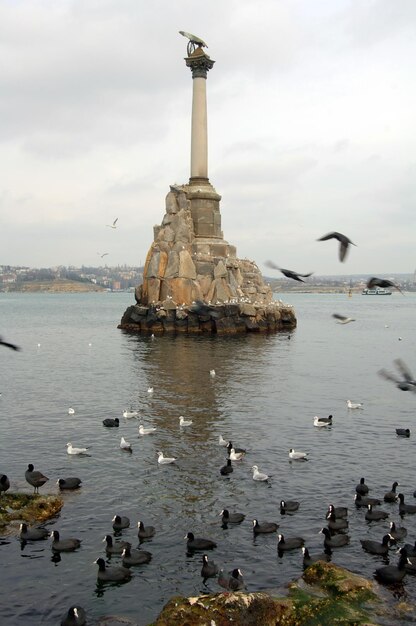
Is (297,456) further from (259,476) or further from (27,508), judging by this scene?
(27,508)

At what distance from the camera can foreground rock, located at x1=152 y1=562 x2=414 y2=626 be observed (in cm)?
1330

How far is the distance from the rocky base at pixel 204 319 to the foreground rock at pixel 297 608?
65.9m

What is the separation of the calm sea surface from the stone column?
39058mm

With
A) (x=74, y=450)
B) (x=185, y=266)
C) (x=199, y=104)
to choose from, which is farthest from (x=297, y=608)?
(x=199, y=104)

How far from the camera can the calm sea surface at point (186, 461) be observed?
17031 millimetres

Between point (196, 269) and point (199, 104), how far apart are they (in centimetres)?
2311

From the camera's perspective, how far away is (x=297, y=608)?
13898 mm

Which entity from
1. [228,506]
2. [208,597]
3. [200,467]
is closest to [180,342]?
[200,467]

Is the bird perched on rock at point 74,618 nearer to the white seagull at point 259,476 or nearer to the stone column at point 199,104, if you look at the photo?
the white seagull at point 259,476

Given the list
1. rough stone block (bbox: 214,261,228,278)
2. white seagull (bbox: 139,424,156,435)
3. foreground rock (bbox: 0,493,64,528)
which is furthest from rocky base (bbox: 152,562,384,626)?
rough stone block (bbox: 214,261,228,278)

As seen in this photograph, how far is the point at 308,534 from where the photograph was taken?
19859 millimetres

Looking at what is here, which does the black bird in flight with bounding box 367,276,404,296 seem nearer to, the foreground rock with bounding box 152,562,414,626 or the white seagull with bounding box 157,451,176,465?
the foreground rock with bounding box 152,562,414,626

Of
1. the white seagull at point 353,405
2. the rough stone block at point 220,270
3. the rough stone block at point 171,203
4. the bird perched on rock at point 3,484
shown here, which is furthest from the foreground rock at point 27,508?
the rough stone block at point 171,203

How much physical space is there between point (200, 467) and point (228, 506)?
4.38m
